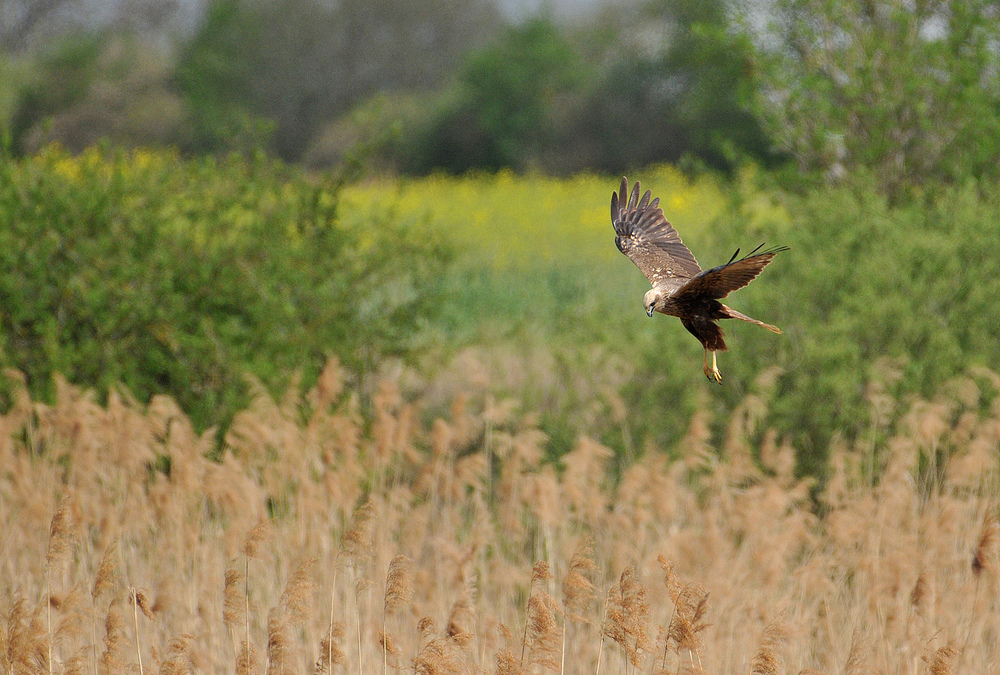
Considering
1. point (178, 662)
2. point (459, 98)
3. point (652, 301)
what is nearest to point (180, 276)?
point (178, 662)

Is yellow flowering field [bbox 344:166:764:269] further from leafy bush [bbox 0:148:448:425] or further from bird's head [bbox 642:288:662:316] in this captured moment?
bird's head [bbox 642:288:662:316]

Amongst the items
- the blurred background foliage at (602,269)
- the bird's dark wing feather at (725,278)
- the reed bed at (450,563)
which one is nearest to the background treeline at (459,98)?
the blurred background foliage at (602,269)

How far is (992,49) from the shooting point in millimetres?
8648

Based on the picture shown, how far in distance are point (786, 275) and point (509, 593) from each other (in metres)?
3.06

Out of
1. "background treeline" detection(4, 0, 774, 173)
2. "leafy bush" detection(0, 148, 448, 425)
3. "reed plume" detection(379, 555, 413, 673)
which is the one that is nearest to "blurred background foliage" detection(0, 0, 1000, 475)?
"leafy bush" detection(0, 148, 448, 425)

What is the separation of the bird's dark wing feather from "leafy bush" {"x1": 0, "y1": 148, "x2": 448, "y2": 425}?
333 cm

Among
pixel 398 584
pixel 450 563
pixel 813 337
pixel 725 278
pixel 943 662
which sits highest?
pixel 725 278

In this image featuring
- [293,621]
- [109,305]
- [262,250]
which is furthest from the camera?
[262,250]

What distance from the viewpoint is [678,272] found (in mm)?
3805

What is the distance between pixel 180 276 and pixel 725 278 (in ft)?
13.2

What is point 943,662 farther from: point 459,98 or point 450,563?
point 459,98

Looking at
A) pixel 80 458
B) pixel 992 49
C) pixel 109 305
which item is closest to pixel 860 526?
pixel 80 458

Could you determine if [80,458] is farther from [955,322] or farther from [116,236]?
[955,322]

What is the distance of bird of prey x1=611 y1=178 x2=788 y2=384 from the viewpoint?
2.87 m
